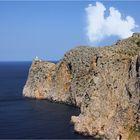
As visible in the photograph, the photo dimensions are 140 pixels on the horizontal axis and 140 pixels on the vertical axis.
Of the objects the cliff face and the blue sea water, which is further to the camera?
the blue sea water

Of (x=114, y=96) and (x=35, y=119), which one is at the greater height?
(x=114, y=96)

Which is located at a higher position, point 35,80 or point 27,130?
point 35,80

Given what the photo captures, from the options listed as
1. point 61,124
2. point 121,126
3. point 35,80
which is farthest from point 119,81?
point 35,80

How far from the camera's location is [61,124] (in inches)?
4951

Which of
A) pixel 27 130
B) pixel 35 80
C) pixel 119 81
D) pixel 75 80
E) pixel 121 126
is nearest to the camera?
pixel 121 126

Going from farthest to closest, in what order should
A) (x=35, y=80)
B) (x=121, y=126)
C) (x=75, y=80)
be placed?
(x=35, y=80) → (x=75, y=80) → (x=121, y=126)

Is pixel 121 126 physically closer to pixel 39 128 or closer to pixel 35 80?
pixel 39 128

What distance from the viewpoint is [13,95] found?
196m

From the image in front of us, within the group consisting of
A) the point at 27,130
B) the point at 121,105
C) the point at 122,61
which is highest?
the point at 122,61

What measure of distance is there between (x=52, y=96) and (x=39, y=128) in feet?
180

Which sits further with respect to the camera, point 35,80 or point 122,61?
point 35,80

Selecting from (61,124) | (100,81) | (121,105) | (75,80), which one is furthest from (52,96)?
(121,105)

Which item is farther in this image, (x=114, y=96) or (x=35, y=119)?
(x=35, y=119)

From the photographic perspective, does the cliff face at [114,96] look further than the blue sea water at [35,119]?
No
